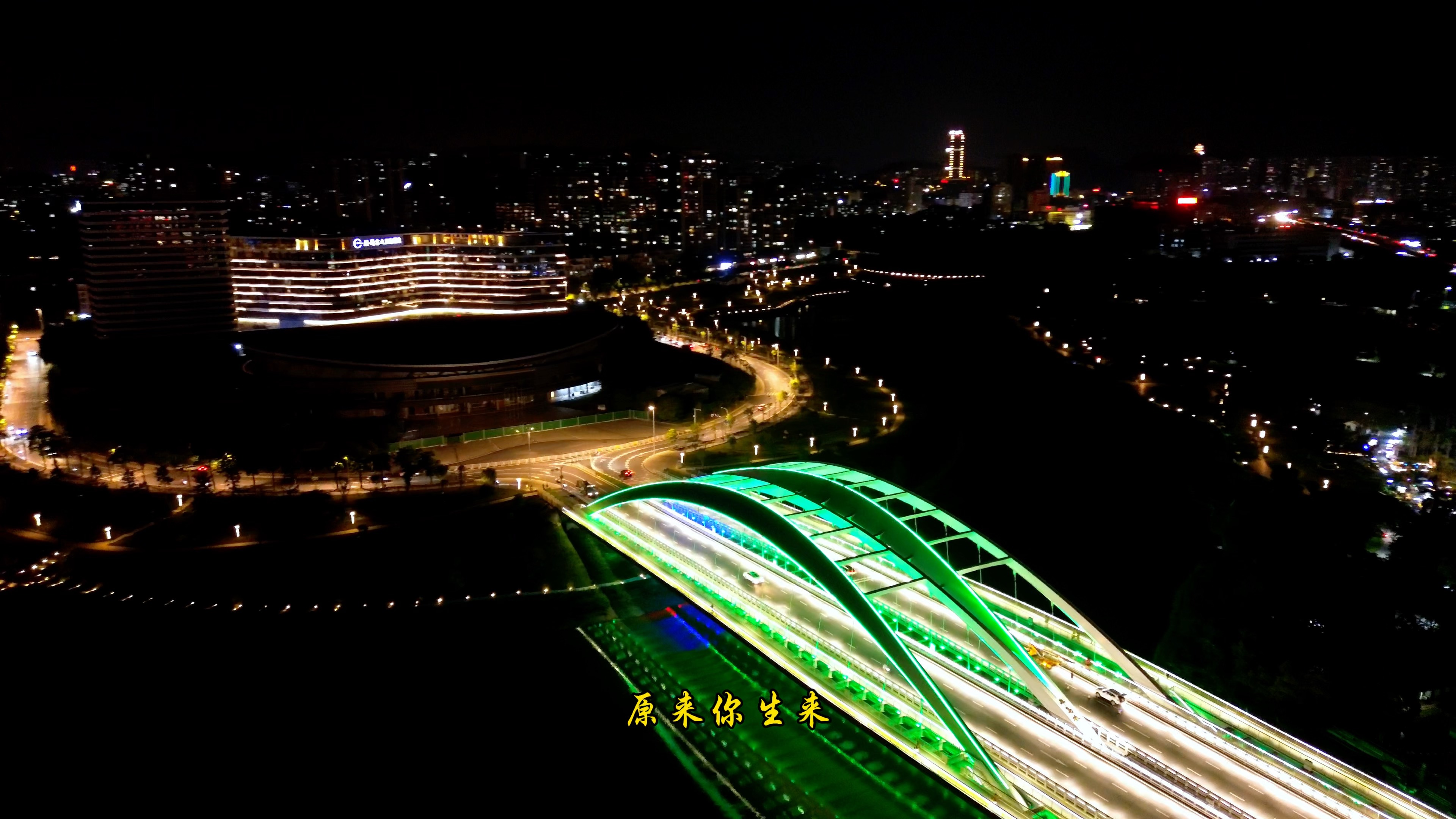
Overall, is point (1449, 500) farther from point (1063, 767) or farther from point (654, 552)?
point (654, 552)

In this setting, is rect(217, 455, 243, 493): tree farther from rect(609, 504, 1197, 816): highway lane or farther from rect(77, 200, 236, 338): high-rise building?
rect(77, 200, 236, 338): high-rise building

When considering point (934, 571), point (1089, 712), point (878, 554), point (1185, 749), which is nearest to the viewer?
point (1185, 749)

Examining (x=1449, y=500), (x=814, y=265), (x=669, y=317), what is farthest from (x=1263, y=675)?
(x=814, y=265)
